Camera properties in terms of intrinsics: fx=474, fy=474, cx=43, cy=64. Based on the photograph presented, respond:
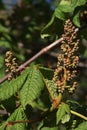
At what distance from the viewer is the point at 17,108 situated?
9.08 feet

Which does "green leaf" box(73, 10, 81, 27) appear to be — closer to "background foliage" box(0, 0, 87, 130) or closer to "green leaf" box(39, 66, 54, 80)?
"background foliage" box(0, 0, 87, 130)

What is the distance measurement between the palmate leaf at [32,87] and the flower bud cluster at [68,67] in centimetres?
10

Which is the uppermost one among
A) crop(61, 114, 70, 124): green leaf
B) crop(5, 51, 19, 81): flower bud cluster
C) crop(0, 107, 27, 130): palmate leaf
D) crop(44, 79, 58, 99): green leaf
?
crop(5, 51, 19, 81): flower bud cluster

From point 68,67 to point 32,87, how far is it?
23 centimetres

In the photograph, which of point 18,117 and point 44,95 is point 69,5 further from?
point 18,117

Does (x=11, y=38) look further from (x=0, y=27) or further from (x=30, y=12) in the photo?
(x=30, y=12)

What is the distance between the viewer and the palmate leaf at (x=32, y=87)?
2594mm

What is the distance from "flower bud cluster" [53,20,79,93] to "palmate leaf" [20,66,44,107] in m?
0.10

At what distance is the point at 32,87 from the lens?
8.64 ft

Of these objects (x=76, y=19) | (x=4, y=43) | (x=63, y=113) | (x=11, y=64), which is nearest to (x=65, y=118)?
(x=63, y=113)

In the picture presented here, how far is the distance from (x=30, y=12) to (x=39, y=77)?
10.5ft

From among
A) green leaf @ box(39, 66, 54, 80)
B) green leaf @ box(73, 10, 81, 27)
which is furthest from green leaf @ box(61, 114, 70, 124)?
green leaf @ box(73, 10, 81, 27)

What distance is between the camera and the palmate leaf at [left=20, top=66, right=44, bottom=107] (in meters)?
2.59

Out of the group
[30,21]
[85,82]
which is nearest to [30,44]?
[30,21]
